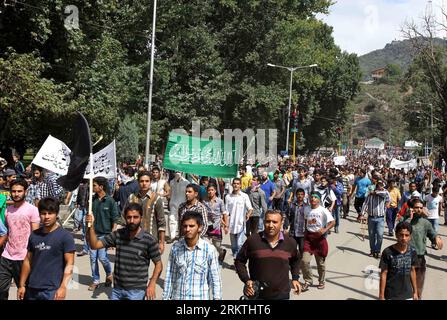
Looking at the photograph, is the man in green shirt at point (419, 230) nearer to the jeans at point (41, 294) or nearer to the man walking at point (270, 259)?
the man walking at point (270, 259)

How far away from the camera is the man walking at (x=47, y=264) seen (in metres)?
4.81

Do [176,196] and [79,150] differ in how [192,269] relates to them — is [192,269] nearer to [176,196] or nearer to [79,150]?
[79,150]

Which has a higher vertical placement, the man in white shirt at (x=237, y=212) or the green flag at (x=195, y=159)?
the green flag at (x=195, y=159)

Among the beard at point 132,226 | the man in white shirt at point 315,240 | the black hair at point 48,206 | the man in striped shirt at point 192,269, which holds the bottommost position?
the man in white shirt at point 315,240

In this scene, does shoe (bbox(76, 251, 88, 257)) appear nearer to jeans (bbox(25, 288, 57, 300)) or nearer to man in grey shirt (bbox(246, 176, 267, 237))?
man in grey shirt (bbox(246, 176, 267, 237))

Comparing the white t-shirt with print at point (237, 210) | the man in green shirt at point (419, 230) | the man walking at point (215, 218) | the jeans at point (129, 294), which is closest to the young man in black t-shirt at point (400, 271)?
the man in green shirt at point (419, 230)

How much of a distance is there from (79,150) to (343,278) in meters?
5.06

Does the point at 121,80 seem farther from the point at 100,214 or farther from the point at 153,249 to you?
the point at 153,249

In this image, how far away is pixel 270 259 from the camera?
460 centimetres

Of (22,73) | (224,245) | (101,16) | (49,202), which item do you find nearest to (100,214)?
(49,202)

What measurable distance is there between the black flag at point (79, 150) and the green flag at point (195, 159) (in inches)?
205
